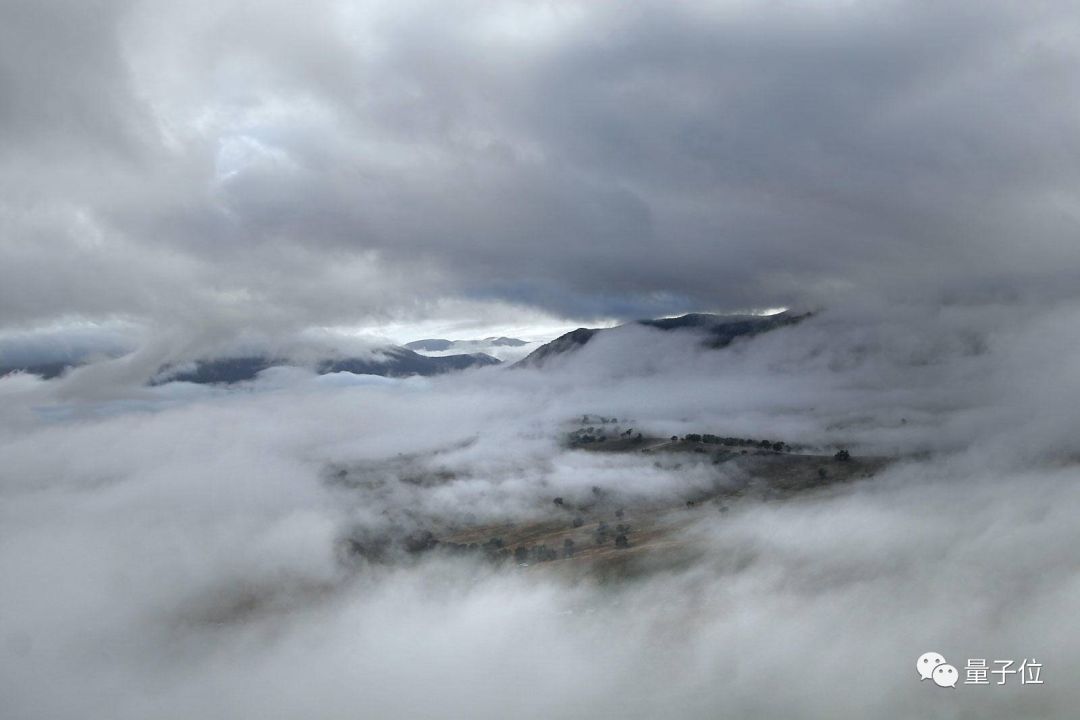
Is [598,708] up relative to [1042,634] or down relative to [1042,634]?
down

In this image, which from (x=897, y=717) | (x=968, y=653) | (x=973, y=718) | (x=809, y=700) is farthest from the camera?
(x=968, y=653)

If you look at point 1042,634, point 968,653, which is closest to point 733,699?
point 968,653

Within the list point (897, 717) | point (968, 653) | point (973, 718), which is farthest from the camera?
point (968, 653)

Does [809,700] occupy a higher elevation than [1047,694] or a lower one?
lower

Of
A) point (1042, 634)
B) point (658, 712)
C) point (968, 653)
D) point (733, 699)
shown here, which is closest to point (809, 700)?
point (733, 699)

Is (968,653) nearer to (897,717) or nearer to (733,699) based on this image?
(897,717)

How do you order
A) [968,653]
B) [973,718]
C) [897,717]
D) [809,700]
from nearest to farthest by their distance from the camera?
1. [973,718]
2. [897,717]
3. [809,700]
4. [968,653]

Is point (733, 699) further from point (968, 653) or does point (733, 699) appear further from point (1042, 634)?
point (1042, 634)

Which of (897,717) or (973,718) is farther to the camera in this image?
(897,717)

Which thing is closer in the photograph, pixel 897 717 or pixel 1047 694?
pixel 1047 694
